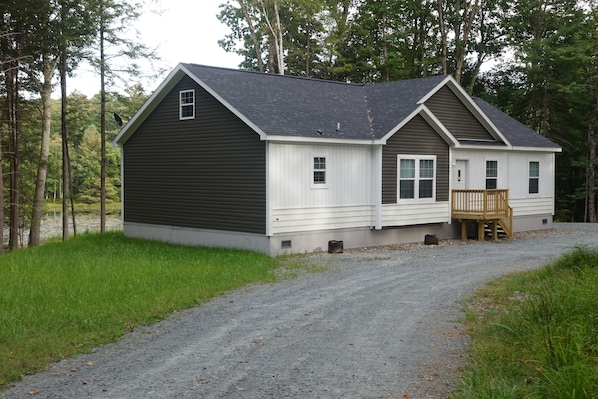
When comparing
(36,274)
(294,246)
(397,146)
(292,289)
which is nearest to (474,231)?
(397,146)

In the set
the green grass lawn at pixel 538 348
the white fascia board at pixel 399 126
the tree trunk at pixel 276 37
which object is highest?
the tree trunk at pixel 276 37

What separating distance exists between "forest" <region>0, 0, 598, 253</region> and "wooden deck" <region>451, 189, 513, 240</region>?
1281cm

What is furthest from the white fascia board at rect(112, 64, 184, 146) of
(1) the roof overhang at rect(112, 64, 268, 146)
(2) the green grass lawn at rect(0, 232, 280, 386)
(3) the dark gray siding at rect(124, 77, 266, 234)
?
(2) the green grass lawn at rect(0, 232, 280, 386)

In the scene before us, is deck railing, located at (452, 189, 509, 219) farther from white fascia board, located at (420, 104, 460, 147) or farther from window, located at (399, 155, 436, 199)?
white fascia board, located at (420, 104, 460, 147)

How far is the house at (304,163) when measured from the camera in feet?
60.7

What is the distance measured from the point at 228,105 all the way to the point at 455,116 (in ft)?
28.8

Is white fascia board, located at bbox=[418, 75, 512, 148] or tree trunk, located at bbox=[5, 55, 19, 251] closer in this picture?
white fascia board, located at bbox=[418, 75, 512, 148]

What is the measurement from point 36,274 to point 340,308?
723 centimetres

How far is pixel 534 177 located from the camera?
2630cm

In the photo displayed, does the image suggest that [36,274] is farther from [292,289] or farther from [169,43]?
[169,43]

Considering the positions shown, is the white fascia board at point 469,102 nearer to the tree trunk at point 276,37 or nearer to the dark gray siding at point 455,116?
the dark gray siding at point 455,116

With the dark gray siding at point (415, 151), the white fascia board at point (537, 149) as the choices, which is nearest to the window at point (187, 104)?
the dark gray siding at point (415, 151)

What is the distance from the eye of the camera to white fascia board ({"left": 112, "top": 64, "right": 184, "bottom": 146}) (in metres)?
20.8

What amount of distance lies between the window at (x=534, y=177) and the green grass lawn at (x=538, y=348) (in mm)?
15996
